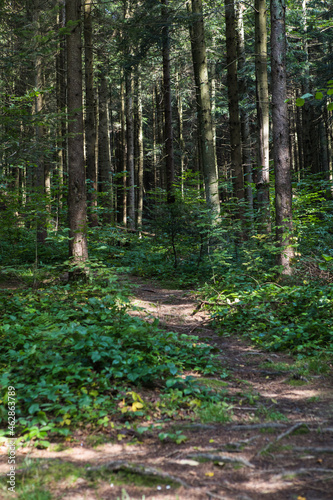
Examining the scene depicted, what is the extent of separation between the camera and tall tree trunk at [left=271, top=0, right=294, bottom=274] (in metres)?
7.88

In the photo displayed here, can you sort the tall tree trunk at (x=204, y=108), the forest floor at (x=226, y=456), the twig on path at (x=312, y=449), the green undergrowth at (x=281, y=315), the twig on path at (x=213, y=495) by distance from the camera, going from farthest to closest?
the tall tree trunk at (x=204, y=108) < the green undergrowth at (x=281, y=315) < the twig on path at (x=312, y=449) < the forest floor at (x=226, y=456) < the twig on path at (x=213, y=495)

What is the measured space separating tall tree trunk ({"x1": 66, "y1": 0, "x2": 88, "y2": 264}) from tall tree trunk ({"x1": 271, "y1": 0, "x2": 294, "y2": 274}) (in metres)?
4.56

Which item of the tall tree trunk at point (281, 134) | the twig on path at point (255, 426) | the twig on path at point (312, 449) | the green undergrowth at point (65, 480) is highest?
the tall tree trunk at point (281, 134)

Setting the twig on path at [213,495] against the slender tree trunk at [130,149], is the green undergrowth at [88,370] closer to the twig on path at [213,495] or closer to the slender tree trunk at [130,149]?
the twig on path at [213,495]

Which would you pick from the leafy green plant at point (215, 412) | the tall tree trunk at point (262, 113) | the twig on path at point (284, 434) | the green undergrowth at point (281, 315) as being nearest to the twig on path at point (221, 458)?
the twig on path at point (284, 434)

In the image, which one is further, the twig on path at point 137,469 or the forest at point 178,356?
the forest at point 178,356

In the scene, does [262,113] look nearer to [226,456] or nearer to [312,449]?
[312,449]

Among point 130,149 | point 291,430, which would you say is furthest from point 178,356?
point 130,149

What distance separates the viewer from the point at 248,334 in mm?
6188

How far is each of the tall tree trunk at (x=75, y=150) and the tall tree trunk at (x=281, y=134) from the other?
456cm

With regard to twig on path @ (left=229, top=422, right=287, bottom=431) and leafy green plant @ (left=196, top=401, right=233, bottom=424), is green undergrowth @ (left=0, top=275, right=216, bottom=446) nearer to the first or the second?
leafy green plant @ (left=196, top=401, right=233, bottom=424)

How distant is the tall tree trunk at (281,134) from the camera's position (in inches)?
310

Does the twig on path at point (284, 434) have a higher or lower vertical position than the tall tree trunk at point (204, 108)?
lower

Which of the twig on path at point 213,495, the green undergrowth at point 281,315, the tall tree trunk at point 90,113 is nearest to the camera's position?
the twig on path at point 213,495
